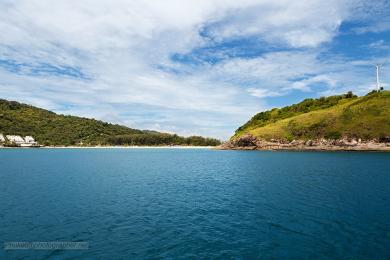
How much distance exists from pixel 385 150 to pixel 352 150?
1874 centimetres

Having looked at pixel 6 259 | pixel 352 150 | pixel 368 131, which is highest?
pixel 368 131

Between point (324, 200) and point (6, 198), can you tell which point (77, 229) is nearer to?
point (6, 198)

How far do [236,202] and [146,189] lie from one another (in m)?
20.0

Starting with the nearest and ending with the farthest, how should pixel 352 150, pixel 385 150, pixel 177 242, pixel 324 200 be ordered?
pixel 177 242
pixel 324 200
pixel 385 150
pixel 352 150

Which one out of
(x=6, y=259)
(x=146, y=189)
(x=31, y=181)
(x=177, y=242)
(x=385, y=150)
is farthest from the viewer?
(x=385, y=150)

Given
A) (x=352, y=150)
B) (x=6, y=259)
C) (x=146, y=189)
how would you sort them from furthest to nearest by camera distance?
(x=352, y=150), (x=146, y=189), (x=6, y=259)

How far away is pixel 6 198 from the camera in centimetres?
5103

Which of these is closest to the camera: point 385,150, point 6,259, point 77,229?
point 6,259

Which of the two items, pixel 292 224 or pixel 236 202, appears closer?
pixel 292 224

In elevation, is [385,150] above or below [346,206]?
above

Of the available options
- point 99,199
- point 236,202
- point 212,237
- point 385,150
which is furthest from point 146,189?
point 385,150

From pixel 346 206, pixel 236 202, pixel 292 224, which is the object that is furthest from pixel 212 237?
pixel 346 206

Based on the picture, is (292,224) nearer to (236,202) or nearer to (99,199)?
(236,202)

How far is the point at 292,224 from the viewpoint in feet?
120
